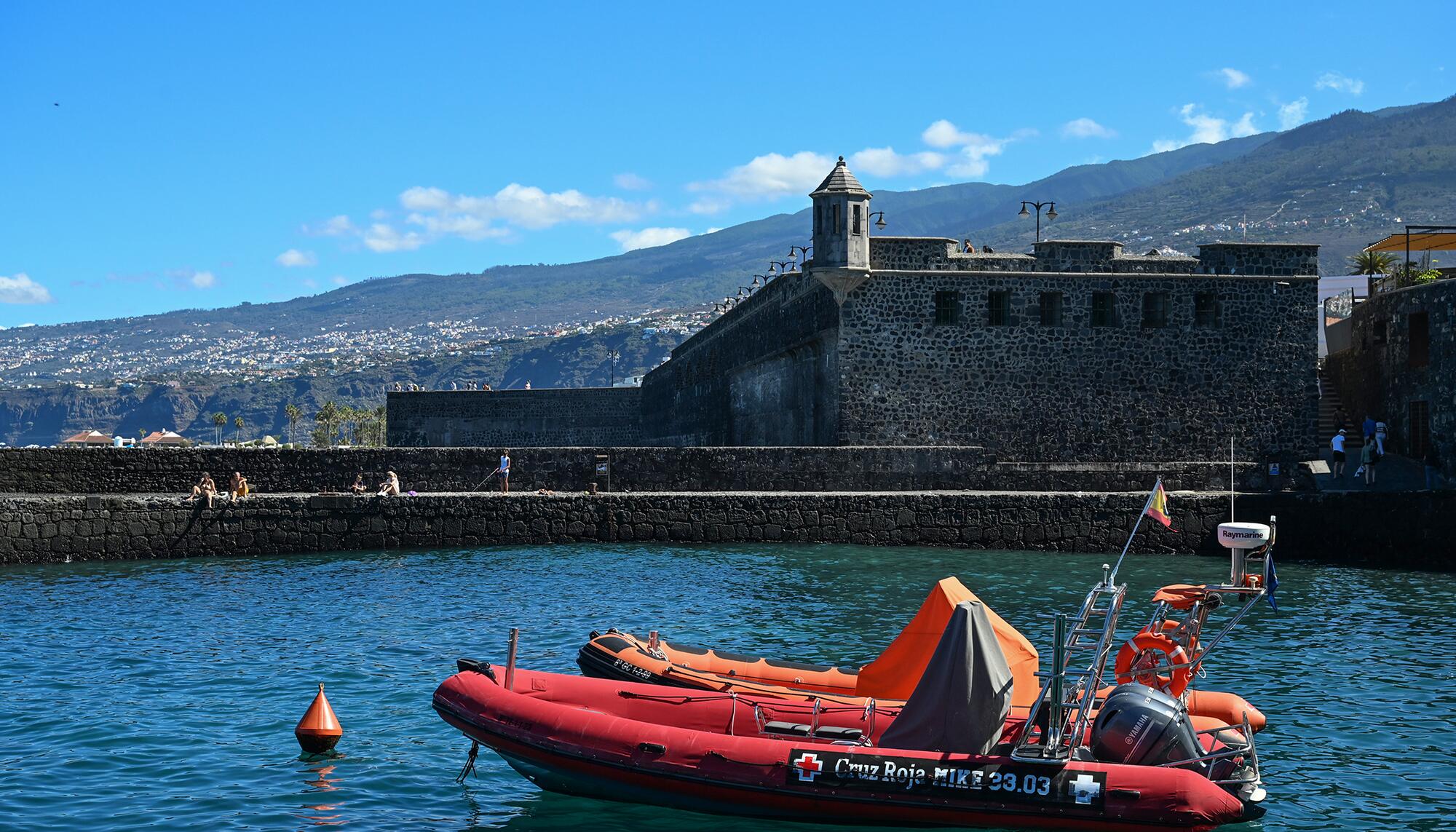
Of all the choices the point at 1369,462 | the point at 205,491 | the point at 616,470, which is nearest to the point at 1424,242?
the point at 1369,462

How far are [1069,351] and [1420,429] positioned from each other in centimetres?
881

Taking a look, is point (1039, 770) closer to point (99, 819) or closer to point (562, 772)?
point (562, 772)

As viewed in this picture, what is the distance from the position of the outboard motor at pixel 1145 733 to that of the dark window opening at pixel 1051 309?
26380mm

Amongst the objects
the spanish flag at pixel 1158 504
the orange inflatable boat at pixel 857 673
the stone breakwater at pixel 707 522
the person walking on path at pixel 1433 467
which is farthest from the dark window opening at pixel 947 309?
the spanish flag at pixel 1158 504

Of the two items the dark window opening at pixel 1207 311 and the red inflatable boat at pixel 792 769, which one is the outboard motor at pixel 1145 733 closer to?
the red inflatable boat at pixel 792 769

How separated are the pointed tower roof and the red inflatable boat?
77.6ft

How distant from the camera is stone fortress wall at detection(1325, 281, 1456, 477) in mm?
31781

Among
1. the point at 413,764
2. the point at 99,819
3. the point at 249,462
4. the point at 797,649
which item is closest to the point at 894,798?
the point at 413,764

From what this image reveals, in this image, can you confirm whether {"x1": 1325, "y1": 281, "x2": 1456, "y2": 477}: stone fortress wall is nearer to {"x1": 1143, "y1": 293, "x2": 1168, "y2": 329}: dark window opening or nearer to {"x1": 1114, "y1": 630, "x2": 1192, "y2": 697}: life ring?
{"x1": 1143, "y1": 293, "x2": 1168, "y2": 329}: dark window opening

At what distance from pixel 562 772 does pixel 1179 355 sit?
28940mm

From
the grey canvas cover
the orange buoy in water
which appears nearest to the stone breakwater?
the orange buoy in water

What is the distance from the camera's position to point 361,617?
67.6ft

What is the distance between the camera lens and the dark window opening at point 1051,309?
36031mm

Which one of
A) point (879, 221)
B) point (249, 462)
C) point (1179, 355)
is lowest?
point (249, 462)
